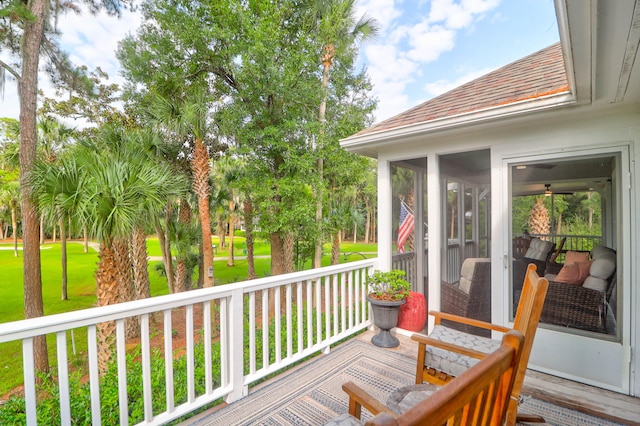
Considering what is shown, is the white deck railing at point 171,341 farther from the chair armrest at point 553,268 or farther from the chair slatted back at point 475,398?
the chair armrest at point 553,268

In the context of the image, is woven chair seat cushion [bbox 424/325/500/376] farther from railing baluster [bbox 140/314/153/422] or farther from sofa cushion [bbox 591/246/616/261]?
railing baluster [bbox 140/314/153/422]

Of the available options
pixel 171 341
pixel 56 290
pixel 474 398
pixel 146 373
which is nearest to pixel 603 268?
pixel 474 398

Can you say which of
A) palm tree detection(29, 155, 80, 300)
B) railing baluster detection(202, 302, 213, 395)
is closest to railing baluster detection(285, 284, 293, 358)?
railing baluster detection(202, 302, 213, 395)

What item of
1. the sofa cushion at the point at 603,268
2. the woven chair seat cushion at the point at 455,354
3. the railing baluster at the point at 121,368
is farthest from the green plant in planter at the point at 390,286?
the railing baluster at the point at 121,368

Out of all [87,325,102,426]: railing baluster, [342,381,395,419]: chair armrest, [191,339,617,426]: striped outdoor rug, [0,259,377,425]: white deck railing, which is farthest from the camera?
[191,339,617,426]: striped outdoor rug

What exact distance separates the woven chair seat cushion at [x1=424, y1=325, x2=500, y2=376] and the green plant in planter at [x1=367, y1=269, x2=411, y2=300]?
993 mm

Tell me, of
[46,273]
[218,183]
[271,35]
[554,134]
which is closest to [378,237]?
[554,134]

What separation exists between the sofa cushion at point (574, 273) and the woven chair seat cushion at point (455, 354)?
131 centimetres

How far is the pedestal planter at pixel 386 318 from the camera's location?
3150mm

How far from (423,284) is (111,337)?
14.7 feet

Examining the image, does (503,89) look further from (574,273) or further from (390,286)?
(390,286)

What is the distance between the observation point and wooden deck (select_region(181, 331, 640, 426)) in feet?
6.91

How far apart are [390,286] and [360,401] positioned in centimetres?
211

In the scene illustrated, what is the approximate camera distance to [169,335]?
196 centimetres
